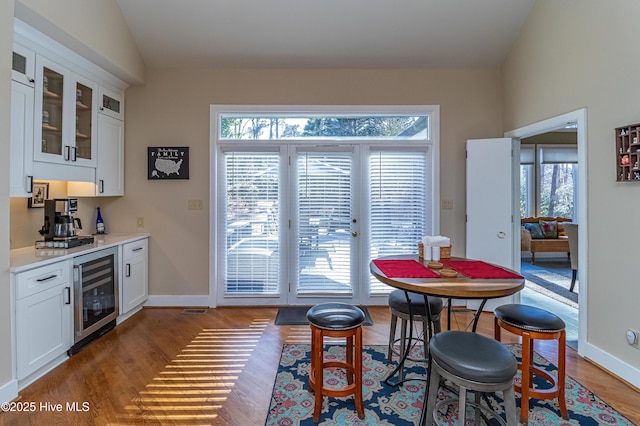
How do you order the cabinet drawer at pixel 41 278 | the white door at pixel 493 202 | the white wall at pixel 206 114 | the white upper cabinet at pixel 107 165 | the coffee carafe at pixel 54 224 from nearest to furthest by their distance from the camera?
the cabinet drawer at pixel 41 278 < the coffee carafe at pixel 54 224 < the white upper cabinet at pixel 107 165 < the white door at pixel 493 202 < the white wall at pixel 206 114

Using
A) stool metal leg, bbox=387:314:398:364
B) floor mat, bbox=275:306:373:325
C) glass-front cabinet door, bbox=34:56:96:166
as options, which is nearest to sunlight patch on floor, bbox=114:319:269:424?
floor mat, bbox=275:306:373:325

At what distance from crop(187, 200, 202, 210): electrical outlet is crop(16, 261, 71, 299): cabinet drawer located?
1.45 meters

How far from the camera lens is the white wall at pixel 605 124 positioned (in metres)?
2.31

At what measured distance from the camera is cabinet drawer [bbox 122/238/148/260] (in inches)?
133

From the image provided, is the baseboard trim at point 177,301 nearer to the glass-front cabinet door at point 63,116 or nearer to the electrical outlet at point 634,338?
the glass-front cabinet door at point 63,116

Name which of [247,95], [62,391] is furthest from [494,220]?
[62,391]

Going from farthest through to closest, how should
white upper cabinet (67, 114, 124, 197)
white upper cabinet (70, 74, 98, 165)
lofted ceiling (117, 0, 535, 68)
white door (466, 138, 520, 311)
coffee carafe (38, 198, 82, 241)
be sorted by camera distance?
white door (466, 138, 520, 311)
white upper cabinet (67, 114, 124, 197)
lofted ceiling (117, 0, 535, 68)
white upper cabinet (70, 74, 98, 165)
coffee carafe (38, 198, 82, 241)

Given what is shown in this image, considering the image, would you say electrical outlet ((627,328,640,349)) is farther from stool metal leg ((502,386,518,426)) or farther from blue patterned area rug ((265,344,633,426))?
stool metal leg ((502,386,518,426))

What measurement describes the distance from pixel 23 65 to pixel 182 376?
269cm

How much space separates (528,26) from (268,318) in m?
4.22

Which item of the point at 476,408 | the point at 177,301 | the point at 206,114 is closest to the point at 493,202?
the point at 476,408

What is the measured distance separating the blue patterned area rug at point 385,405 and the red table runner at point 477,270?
0.84 metres

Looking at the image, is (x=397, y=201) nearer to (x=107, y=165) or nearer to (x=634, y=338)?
(x=634, y=338)

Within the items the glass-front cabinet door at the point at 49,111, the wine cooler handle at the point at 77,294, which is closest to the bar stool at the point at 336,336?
the wine cooler handle at the point at 77,294
